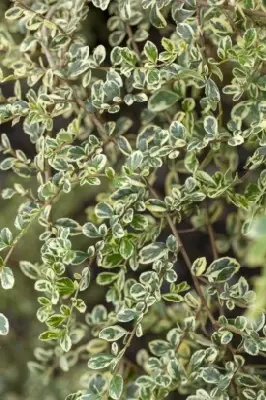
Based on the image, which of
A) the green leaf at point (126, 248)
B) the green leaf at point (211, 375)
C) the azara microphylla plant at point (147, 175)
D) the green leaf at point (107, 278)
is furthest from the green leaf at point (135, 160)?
the green leaf at point (211, 375)

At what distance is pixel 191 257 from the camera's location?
4.75 ft

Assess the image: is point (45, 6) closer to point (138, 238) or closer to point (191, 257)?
point (138, 238)

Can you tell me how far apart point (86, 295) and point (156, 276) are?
0.44 meters

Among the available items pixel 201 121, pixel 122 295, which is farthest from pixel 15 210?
pixel 201 121

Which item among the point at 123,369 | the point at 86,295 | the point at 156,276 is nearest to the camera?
the point at 156,276

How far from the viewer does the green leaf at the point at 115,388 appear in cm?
94

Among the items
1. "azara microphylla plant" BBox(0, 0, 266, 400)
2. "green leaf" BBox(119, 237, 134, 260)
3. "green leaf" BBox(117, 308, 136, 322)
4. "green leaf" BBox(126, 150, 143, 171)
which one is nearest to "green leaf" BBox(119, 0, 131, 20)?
"azara microphylla plant" BBox(0, 0, 266, 400)

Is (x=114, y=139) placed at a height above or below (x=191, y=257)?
above

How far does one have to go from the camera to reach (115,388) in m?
0.95

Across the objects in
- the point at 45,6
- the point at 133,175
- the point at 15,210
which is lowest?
the point at 15,210

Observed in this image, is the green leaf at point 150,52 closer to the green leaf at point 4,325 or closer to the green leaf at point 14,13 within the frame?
the green leaf at point 14,13

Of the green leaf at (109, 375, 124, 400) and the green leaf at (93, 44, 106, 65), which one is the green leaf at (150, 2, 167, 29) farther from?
the green leaf at (109, 375, 124, 400)

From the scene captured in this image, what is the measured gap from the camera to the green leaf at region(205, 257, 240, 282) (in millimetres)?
1028

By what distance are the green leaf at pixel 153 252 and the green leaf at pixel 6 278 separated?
19 centimetres
